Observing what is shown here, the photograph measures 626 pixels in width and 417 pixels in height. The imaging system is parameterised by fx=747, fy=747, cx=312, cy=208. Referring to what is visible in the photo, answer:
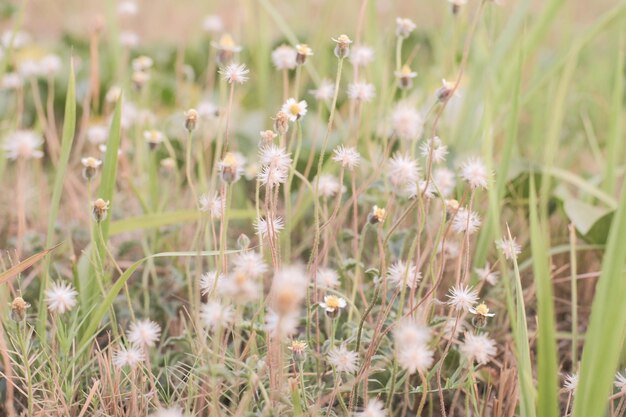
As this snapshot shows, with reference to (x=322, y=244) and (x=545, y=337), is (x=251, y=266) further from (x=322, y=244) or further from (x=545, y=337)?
(x=322, y=244)

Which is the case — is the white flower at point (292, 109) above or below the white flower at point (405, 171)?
above

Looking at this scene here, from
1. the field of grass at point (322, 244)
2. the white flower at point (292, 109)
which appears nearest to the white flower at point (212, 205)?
the field of grass at point (322, 244)

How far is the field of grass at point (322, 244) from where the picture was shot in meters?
0.75

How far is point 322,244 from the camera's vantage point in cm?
123

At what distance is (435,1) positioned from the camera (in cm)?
308

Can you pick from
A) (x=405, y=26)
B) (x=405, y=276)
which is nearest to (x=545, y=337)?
(x=405, y=276)

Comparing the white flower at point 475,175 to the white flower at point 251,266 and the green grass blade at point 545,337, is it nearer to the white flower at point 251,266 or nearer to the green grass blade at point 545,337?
the green grass blade at point 545,337

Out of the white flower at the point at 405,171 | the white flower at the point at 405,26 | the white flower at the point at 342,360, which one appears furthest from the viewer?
the white flower at the point at 405,26

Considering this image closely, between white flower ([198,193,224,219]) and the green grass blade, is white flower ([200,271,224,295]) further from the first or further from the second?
the green grass blade

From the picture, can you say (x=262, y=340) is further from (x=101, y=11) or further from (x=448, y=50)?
(x=101, y=11)

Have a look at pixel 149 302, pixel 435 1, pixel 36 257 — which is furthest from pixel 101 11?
pixel 36 257

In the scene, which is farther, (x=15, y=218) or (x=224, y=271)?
(x=15, y=218)

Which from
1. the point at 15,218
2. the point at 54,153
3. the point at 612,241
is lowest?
the point at 15,218

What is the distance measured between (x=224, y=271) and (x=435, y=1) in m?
2.49
